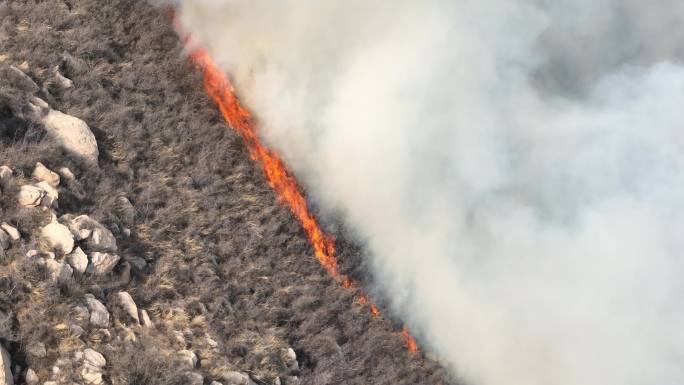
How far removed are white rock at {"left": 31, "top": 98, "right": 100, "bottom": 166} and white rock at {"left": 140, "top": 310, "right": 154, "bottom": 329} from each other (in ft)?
7.67

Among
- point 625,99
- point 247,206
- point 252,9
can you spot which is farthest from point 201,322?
point 625,99

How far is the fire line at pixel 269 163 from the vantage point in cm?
1062

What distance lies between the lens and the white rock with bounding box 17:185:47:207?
7102 mm

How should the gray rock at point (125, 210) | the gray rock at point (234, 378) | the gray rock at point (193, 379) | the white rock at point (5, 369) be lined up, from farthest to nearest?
1. the gray rock at point (125, 210)
2. the gray rock at point (234, 378)
3. the gray rock at point (193, 379)
4. the white rock at point (5, 369)

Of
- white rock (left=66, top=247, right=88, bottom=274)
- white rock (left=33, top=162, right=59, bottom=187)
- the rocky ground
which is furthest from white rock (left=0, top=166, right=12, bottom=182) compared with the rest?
white rock (left=66, top=247, right=88, bottom=274)

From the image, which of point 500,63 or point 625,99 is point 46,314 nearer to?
point 500,63

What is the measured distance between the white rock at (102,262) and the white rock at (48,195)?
77cm

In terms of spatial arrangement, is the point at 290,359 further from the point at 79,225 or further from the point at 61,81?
the point at 61,81

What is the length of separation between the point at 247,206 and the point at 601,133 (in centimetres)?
861

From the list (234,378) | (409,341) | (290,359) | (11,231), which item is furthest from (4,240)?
(409,341)

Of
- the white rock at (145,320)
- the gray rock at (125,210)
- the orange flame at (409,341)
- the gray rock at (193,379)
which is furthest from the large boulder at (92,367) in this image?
the orange flame at (409,341)

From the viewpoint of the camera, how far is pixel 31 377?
19.5ft

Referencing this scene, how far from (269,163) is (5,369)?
19.6 feet

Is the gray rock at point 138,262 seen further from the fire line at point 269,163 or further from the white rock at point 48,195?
the fire line at point 269,163
